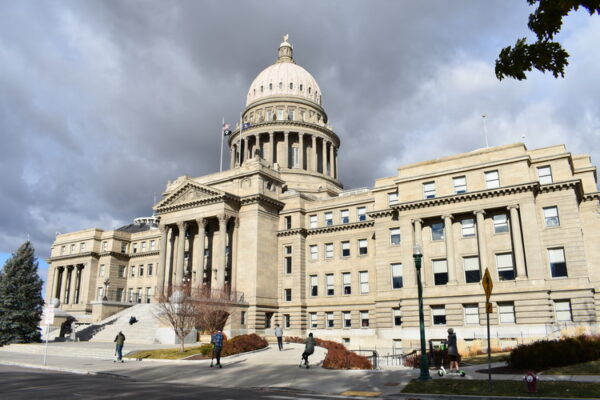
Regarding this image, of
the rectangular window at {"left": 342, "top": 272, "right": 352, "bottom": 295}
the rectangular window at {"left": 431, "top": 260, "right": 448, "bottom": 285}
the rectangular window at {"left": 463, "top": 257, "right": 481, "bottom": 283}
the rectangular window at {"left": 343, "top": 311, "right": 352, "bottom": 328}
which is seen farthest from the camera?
the rectangular window at {"left": 342, "top": 272, "right": 352, "bottom": 295}

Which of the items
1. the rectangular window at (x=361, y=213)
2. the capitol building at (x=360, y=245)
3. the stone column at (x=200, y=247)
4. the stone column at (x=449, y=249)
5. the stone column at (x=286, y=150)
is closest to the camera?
the capitol building at (x=360, y=245)

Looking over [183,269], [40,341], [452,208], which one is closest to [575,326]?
[452,208]

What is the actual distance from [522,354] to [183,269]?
4563cm

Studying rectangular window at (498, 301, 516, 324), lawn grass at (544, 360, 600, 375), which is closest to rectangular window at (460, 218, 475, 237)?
rectangular window at (498, 301, 516, 324)

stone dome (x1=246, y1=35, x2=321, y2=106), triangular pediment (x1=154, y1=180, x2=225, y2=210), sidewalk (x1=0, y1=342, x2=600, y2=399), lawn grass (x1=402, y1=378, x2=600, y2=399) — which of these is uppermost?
stone dome (x1=246, y1=35, x2=321, y2=106)

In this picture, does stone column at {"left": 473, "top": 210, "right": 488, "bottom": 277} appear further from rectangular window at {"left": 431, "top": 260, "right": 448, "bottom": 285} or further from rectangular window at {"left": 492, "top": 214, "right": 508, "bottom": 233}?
rectangular window at {"left": 431, "top": 260, "right": 448, "bottom": 285}

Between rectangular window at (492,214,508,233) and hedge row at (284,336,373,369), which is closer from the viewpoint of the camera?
hedge row at (284,336,373,369)

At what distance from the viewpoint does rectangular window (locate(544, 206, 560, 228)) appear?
41500 millimetres

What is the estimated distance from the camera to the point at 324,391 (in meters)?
19.2

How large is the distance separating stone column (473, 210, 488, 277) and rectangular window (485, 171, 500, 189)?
2.54 m

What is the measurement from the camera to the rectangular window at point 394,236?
163 feet

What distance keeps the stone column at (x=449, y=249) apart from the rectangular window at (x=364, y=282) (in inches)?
519

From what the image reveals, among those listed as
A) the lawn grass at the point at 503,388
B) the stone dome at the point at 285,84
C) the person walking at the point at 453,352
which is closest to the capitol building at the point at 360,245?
the stone dome at the point at 285,84

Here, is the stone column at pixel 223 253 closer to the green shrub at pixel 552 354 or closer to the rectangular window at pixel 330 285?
the rectangular window at pixel 330 285
